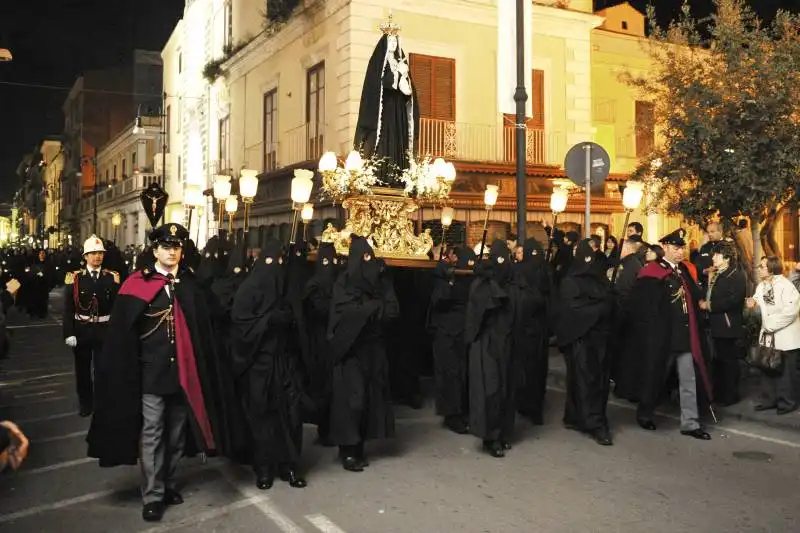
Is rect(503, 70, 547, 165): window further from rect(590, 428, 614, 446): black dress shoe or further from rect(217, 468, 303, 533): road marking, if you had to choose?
rect(217, 468, 303, 533): road marking

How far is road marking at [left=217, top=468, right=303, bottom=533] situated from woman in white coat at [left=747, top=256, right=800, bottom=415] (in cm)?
578

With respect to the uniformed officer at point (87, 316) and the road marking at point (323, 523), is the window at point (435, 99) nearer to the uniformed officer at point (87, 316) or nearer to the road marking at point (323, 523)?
the uniformed officer at point (87, 316)

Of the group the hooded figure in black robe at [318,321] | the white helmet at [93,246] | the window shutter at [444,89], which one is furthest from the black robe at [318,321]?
the window shutter at [444,89]

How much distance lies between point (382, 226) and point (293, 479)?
5.12 meters

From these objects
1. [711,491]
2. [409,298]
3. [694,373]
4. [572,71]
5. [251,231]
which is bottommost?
[711,491]

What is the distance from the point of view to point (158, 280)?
18.6 ft

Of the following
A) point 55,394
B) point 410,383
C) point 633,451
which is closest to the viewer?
point 633,451

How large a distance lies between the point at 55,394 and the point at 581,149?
7795mm

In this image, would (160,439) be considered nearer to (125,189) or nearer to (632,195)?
(632,195)

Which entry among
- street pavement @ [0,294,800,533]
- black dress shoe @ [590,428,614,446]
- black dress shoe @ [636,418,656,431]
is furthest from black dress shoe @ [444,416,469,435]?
black dress shoe @ [636,418,656,431]

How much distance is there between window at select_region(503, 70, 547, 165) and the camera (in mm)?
20828

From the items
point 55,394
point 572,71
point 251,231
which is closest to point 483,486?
point 55,394

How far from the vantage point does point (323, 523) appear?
5.25m

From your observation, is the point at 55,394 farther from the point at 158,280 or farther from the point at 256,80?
the point at 256,80
